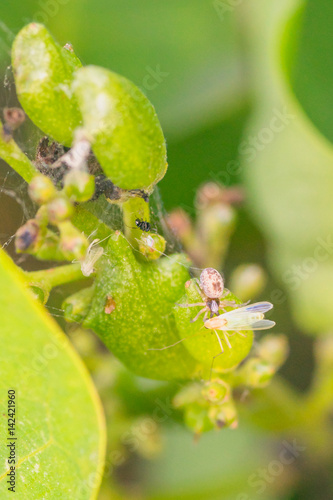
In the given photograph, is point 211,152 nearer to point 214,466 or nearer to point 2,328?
point 214,466

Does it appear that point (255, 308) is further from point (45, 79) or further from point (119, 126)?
point (45, 79)

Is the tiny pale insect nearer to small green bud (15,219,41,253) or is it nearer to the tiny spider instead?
the tiny spider

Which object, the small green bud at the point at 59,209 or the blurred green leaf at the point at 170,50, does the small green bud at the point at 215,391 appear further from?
the blurred green leaf at the point at 170,50

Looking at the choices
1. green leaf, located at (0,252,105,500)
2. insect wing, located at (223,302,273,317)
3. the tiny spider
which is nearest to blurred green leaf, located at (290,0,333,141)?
insect wing, located at (223,302,273,317)

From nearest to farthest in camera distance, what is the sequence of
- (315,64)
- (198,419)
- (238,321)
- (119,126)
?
(119,126) → (238,321) → (198,419) → (315,64)

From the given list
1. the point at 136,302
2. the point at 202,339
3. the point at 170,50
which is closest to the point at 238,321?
the point at 202,339
